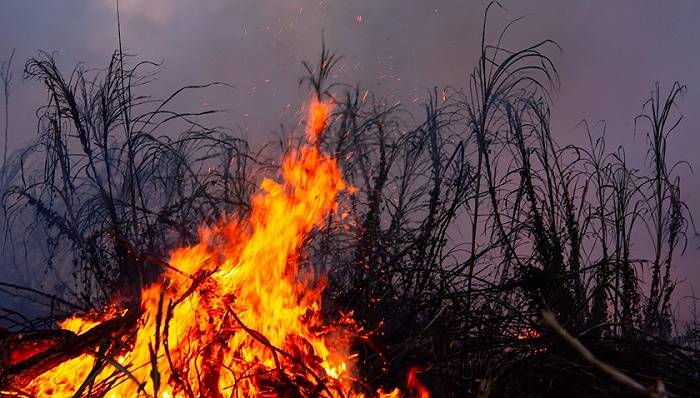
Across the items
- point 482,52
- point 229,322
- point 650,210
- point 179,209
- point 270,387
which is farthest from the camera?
→ point 650,210

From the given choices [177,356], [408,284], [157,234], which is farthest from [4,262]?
[177,356]

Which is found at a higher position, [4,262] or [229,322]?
[4,262]

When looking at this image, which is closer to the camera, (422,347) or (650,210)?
(422,347)

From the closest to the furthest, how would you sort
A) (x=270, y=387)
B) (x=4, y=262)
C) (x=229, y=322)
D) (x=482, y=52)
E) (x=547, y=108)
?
(x=270, y=387) → (x=229, y=322) → (x=482, y=52) → (x=547, y=108) → (x=4, y=262)

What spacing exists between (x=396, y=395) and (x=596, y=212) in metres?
5.99

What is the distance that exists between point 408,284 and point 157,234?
3.86m

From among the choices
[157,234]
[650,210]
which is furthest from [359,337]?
[650,210]

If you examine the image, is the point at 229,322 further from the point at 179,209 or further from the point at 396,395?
the point at 179,209

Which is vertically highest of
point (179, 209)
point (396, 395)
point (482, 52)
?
point (482, 52)

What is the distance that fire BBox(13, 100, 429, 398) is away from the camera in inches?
137

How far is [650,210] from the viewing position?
362 inches

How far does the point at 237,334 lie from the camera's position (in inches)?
145

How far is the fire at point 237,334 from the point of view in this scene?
11.4 feet

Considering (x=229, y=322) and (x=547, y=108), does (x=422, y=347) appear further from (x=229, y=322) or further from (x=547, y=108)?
(x=547, y=108)
